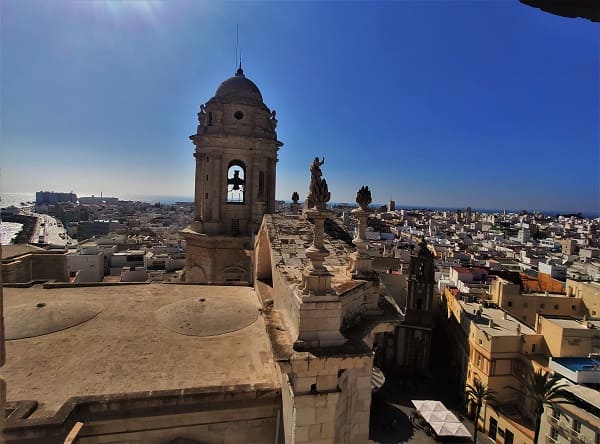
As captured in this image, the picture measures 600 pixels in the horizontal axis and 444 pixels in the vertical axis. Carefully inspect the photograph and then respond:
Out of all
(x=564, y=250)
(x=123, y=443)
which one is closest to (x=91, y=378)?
(x=123, y=443)

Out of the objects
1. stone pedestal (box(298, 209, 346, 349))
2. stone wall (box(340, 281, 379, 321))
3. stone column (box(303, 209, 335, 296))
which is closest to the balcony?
stone wall (box(340, 281, 379, 321))

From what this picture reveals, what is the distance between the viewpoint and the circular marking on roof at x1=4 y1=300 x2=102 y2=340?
753cm

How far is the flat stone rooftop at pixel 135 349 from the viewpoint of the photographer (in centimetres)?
579

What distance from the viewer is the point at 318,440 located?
5176 mm

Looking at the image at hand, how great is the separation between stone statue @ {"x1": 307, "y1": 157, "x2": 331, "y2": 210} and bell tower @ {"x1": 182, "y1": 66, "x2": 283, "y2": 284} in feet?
33.0

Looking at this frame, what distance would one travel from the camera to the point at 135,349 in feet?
22.8

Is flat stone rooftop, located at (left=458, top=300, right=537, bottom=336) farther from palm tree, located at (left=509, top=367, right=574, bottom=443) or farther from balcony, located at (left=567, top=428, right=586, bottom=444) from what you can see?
balcony, located at (left=567, top=428, right=586, bottom=444)

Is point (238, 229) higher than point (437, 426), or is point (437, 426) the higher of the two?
point (238, 229)

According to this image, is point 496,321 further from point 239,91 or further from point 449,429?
point 239,91

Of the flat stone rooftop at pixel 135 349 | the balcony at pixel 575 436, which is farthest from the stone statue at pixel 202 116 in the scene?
the balcony at pixel 575 436

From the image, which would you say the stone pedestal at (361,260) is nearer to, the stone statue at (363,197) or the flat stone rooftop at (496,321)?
the stone statue at (363,197)

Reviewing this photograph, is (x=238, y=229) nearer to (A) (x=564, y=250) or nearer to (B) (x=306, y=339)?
(B) (x=306, y=339)

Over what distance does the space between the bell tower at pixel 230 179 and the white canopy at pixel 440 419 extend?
47.8 ft

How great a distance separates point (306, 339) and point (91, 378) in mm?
3876
